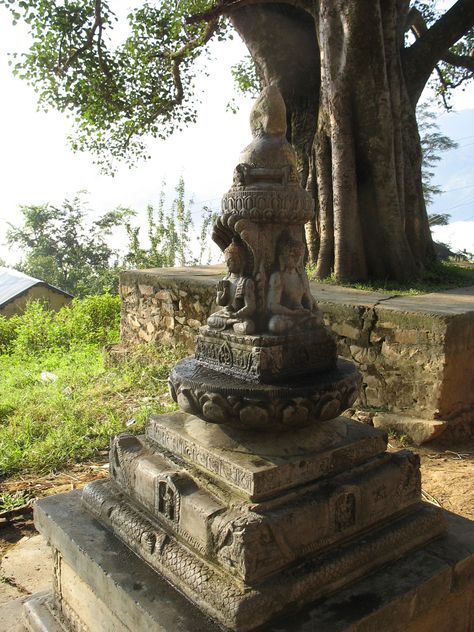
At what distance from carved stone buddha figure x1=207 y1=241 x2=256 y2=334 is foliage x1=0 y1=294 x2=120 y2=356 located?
6.27m

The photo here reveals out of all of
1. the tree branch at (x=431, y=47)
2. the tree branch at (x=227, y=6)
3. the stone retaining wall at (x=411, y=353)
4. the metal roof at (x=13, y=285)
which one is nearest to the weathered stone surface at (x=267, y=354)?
the stone retaining wall at (x=411, y=353)

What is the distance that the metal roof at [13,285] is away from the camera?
10844 mm

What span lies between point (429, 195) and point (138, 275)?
42.9 ft

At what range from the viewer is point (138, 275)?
7.07m

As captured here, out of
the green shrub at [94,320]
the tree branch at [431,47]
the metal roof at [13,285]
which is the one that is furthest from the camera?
the metal roof at [13,285]

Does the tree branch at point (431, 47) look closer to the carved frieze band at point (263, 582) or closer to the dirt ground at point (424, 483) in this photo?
the dirt ground at point (424, 483)

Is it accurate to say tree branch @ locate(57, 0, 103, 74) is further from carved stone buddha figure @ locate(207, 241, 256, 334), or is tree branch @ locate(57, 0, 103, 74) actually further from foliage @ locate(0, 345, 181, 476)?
carved stone buddha figure @ locate(207, 241, 256, 334)

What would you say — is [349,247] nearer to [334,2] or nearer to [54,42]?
[334,2]

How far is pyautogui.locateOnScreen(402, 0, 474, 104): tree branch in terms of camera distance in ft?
22.1

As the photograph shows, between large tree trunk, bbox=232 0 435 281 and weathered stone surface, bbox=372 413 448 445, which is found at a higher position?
large tree trunk, bbox=232 0 435 281

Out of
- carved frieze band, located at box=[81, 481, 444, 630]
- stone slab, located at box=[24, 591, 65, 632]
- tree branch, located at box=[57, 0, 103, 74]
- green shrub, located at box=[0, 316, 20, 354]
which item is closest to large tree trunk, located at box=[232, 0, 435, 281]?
tree branch, located at box=[57, 0, 103, 74]

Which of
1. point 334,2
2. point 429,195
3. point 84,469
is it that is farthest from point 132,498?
point 429,195

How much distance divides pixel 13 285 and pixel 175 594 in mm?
10702

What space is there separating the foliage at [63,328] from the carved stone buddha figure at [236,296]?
20.6ft
